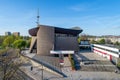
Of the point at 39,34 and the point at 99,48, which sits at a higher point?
the point at 39,34

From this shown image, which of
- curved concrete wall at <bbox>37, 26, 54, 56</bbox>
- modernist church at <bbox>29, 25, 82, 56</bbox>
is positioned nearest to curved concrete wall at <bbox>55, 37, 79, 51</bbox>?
modernist church at <bbox>29, 25, 82, 56</bbox>

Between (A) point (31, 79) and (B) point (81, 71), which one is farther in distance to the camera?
(B) point (81, 71)

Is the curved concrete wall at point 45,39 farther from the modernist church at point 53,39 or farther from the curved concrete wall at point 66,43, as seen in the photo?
the curved concrete wall at point 66,43

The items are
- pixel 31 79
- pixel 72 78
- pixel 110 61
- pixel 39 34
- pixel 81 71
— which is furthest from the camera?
pixel 39 34

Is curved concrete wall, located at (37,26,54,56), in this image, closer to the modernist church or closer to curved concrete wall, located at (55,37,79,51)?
the modernist church

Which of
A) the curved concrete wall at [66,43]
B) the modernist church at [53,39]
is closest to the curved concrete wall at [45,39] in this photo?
the modernist church at [53,39]

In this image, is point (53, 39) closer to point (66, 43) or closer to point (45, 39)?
point (45, 39)

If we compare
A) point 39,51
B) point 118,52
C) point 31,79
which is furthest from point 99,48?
point 31,79

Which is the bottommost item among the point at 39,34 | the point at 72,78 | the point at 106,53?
the point at 72,78

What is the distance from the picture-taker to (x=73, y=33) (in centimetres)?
4512

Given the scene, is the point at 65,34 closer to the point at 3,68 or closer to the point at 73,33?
the point at 73,33

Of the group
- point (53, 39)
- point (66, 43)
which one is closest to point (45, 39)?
point (53, 39)

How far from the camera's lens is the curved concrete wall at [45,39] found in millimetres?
40719

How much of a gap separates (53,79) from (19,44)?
33571 millimetres
